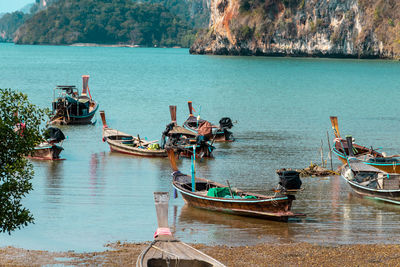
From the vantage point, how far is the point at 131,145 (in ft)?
112

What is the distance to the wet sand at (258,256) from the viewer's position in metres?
15.4

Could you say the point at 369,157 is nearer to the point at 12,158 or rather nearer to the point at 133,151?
the point at 133,151

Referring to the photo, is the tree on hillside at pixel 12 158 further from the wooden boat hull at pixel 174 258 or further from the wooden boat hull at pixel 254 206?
the wooden boat hull at pixel 254 206

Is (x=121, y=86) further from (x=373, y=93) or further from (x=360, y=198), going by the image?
(x=360, y=198)

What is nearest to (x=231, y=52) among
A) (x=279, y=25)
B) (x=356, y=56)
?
(x=279, y=25)

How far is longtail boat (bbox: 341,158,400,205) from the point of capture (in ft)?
74.2

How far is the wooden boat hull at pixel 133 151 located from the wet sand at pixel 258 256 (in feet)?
49.6

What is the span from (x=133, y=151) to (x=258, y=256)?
708 inches

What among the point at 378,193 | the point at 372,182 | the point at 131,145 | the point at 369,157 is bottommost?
the point at 131,145

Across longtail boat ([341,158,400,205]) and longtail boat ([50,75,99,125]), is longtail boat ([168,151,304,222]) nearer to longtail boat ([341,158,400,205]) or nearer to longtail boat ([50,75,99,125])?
longtail boat ([341,158,400,205])

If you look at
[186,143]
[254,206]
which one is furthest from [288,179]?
[186,143]

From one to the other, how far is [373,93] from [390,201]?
165ft

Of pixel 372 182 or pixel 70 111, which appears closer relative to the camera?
pixel 372 182

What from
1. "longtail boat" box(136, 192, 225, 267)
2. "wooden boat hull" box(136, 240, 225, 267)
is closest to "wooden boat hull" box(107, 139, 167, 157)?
"longtail boat" box(136, 192, 225, 267)
